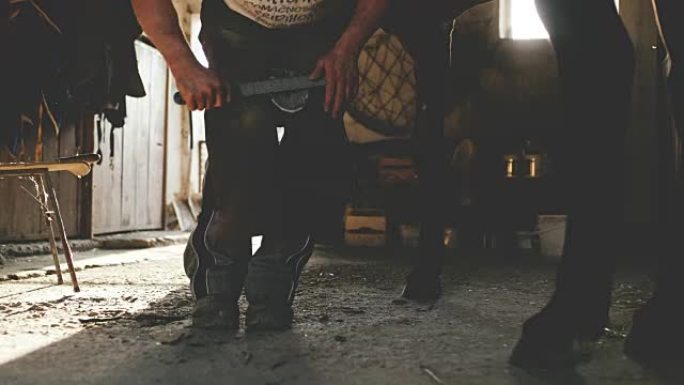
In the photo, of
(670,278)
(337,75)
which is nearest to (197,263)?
(337,75)

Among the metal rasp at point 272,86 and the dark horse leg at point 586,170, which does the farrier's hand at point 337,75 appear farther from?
the dark horse leg at point 586,170

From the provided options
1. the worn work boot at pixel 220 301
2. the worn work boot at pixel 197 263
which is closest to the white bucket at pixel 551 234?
the worn work boot at pixel 197 263

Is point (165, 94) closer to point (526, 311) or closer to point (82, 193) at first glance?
point (82, 193)

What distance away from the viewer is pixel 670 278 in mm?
1214

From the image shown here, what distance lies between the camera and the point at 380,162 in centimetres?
488

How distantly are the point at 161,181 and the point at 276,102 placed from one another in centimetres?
554

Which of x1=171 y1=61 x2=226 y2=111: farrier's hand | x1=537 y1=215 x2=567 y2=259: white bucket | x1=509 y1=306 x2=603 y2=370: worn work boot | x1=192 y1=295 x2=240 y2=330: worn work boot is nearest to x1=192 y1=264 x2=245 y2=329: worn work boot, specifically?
x1=192 y1=295 x2=240 y2=330: worn work boot

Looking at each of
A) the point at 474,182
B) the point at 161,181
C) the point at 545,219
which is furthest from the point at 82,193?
the point at 545,219

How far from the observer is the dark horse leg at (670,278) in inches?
46.3

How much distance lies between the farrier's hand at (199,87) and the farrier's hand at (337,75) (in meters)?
0.23

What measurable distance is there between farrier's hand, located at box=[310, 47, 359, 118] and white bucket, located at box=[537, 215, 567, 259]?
271 cm

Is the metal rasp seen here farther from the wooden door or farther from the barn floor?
the wooden door

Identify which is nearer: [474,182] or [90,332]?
[90,332]

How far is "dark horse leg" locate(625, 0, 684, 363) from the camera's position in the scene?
1176 mm
